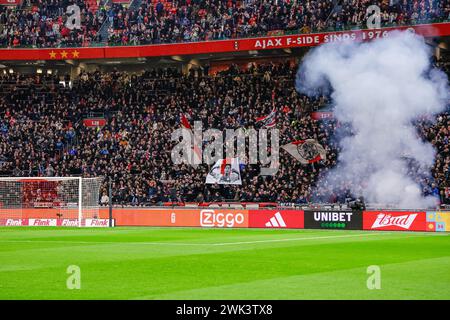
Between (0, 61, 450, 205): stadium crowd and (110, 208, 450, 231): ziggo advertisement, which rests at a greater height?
(0, 61, 450, 205): stadium crowd

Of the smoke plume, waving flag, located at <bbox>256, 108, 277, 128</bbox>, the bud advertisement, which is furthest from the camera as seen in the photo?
waving flag, located at <bbox>256, 108, 277, 128</bbox>

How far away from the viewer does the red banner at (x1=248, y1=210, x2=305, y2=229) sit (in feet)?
125

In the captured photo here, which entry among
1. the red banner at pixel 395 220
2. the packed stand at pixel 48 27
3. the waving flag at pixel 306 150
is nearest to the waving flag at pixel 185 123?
the waving flag at pixel 306 150

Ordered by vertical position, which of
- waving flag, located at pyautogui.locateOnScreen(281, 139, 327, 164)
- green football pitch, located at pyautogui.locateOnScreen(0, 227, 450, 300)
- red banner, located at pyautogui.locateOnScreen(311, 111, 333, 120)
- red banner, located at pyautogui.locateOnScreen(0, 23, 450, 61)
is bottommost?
green football pitch, located at pyautogui.locateOnScreen(0, 227, 450, 300)

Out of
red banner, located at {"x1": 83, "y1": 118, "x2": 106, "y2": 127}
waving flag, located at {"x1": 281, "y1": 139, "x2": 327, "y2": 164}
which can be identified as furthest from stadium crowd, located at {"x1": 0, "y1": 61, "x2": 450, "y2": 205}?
red banner, located at {"x1": 83, "y1": 118, "x2": 106, "y2": 127}

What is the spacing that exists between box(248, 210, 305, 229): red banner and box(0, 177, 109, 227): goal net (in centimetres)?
738

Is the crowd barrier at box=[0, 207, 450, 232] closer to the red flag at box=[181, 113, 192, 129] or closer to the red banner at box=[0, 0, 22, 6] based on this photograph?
the red flag at box=[181, 113, 192, 129]

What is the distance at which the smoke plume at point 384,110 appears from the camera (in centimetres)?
3984

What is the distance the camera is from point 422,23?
45.3 m

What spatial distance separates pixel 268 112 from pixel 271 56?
1011 centimetres

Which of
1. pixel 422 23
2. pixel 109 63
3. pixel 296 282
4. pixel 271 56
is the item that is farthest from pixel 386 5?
pixel 296 282

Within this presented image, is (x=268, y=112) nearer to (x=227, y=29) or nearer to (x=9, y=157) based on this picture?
(x=227, y=29)

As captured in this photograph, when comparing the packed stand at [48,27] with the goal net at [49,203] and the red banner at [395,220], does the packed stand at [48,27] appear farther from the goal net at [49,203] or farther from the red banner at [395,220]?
the red banner at [395,220]

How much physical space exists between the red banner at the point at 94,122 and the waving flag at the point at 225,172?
38.3 ft
